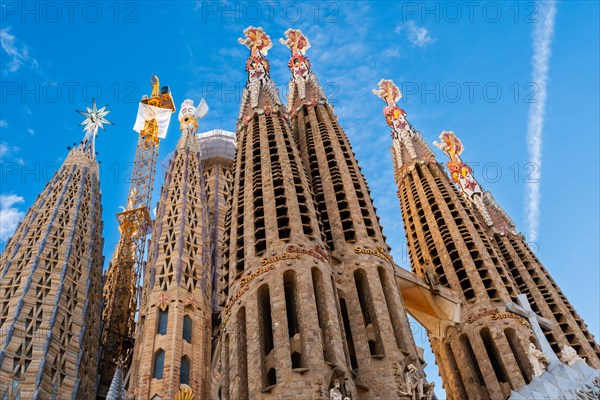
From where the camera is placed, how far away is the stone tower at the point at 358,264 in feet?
79.9

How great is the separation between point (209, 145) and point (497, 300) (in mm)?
24021

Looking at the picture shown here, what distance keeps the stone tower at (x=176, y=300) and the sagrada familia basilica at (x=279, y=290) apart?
83 mm

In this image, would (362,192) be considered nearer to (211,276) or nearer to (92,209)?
(211,276)

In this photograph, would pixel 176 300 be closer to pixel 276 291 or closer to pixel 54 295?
pixel 54 295

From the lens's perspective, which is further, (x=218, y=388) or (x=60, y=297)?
(x=60, y=297)

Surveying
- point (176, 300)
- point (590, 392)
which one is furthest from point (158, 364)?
point (590, 392)

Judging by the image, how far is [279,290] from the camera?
25.0 m

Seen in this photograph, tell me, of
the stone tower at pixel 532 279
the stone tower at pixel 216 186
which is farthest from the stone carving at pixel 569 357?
the stone tower at pixel 216 186

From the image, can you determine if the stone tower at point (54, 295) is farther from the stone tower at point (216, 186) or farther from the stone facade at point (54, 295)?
the stone tower at point (216, 186)

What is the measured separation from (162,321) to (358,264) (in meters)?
7.74

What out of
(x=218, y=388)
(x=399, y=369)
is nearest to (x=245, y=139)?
(x=218, y=388)

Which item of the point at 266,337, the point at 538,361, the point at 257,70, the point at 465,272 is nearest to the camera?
the point at 266,337

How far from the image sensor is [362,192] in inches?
1328

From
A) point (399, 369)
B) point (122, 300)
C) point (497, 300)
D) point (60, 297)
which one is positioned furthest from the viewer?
point (122, 300)
